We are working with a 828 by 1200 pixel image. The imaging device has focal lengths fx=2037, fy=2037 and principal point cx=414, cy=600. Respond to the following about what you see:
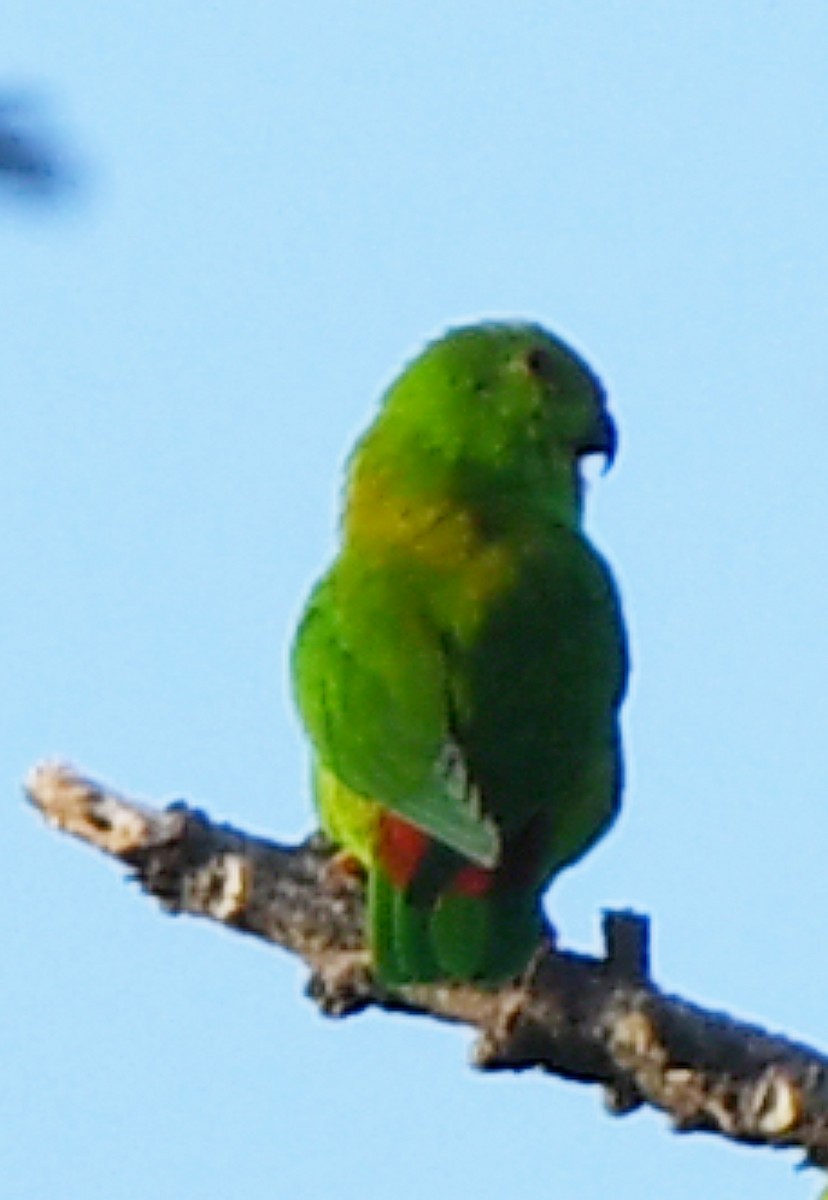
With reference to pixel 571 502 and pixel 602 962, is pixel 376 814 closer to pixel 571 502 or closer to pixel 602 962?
pixel 602 962

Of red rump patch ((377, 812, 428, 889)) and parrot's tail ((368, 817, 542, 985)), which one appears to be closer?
parrot's tail ((368, 817, 542, 985))

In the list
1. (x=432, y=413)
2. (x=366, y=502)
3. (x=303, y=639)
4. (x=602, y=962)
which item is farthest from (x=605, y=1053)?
(x=432, y=413)

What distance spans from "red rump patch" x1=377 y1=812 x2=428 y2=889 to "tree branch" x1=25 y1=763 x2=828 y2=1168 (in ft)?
0.24

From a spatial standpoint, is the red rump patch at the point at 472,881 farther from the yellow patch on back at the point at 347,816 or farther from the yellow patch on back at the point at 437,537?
the yellow patch on back at the point at 437,537

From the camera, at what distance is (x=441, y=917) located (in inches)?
130

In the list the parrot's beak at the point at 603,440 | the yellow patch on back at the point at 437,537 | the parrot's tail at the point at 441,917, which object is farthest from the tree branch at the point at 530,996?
the parrot's beak at the point at 603,440

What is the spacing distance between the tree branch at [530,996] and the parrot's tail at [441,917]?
41 millimetres

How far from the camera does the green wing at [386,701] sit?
3402 mm

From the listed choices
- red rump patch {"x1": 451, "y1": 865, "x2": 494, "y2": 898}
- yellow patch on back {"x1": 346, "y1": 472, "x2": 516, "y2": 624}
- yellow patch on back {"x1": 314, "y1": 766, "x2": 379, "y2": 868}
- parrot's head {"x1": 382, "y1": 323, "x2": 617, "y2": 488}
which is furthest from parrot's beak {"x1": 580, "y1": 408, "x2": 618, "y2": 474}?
red rump patch {"x1": 451, "y1": 865, "x2": 494, "y2": 898}

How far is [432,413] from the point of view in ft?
15.0

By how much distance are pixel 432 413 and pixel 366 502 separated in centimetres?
34

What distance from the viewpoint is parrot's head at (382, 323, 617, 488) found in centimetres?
444

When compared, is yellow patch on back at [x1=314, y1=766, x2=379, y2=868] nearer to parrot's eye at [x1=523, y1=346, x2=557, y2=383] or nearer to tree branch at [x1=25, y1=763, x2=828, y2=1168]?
tree branch at [x1=25, y1=763, x2=828, y2=1168]

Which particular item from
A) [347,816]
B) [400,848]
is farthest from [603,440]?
[400,848]
